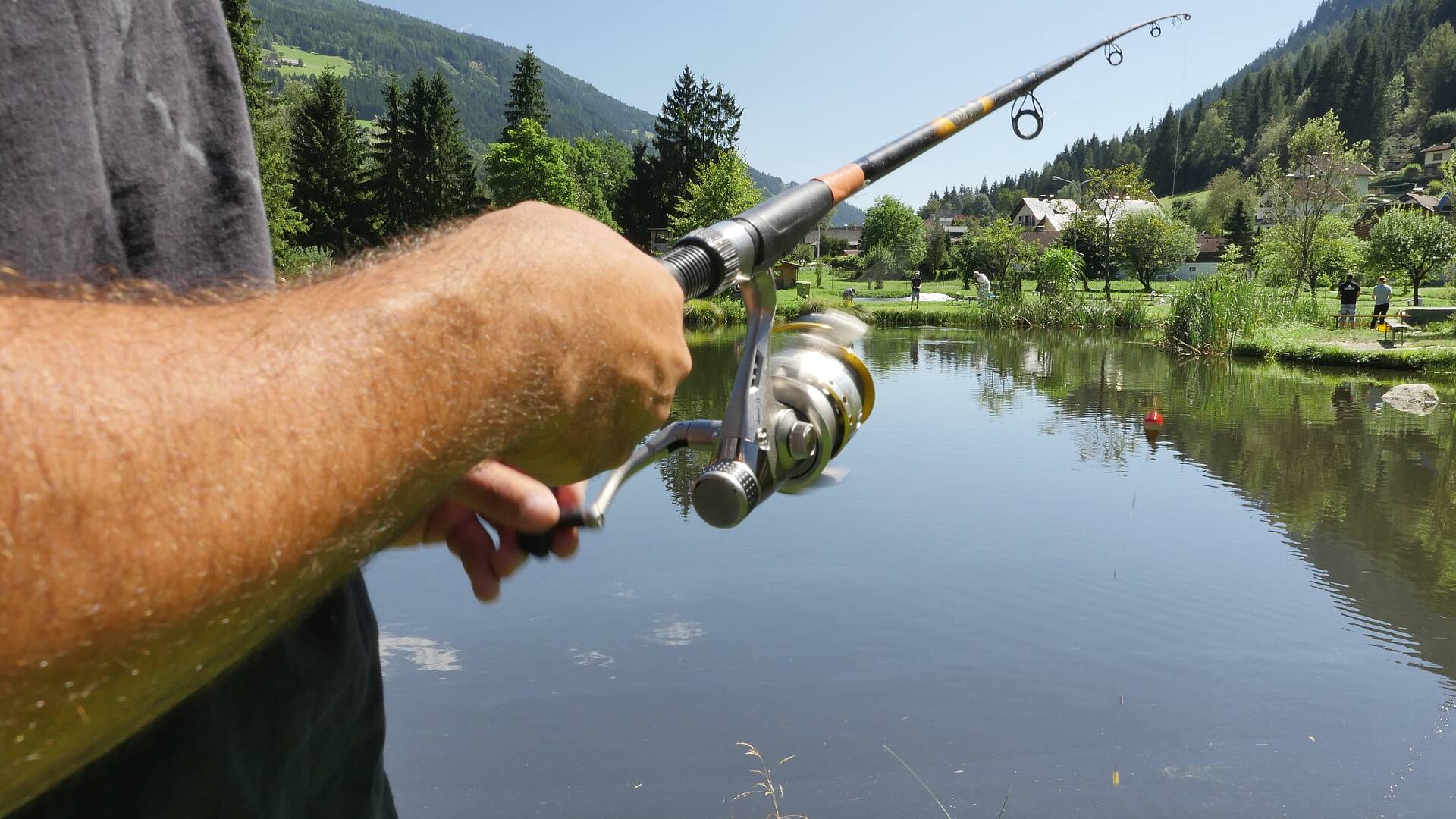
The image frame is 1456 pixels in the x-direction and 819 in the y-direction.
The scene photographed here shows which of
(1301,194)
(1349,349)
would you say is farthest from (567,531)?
(1301,194)

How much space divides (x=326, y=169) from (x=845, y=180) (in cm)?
4475

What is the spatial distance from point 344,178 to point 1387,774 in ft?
143

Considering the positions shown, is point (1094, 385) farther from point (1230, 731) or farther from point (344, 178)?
point (344, 178)

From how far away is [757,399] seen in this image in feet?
5.74

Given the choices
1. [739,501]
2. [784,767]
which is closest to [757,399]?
[739,501]

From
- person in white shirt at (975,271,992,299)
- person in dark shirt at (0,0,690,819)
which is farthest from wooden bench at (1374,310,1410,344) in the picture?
person in dark shirt at (0,0,690,819)

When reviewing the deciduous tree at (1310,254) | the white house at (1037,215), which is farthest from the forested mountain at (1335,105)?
the deciduous tree at (1310,254)

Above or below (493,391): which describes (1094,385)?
below

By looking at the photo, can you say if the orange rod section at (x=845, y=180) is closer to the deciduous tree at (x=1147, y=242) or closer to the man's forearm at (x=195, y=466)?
the man's forearm at (x=195, y=466)

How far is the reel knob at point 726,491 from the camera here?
5.46ft

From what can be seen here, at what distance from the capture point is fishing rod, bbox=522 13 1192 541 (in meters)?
1.44

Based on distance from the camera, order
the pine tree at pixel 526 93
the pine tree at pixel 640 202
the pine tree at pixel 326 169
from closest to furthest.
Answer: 1. the pine tree at pixel 326 169
2. the pine tree at pixel 526 93
3. the pine tree at pixel 640 202

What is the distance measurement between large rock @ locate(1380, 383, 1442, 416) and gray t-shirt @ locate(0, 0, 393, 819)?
17.5 metres

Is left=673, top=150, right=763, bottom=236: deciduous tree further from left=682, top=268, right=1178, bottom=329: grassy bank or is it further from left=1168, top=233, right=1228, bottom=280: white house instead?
left=1168, top=233, right=1228, bottom=280: white house
